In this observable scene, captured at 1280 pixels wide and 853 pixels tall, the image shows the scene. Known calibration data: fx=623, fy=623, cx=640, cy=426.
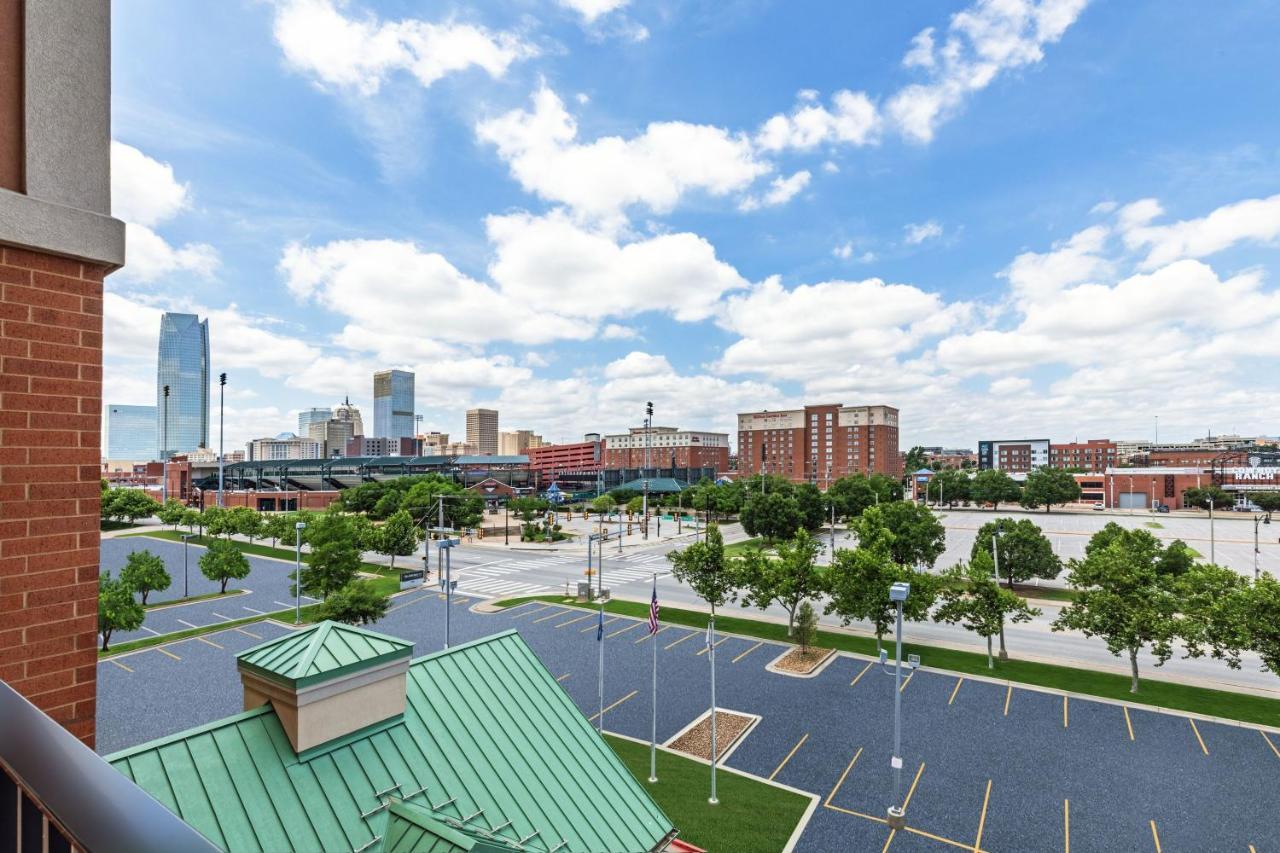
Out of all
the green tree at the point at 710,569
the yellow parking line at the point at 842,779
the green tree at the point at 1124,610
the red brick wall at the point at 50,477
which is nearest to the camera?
the red brick wall at the point at 50,477

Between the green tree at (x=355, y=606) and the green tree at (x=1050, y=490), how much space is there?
4229 inches

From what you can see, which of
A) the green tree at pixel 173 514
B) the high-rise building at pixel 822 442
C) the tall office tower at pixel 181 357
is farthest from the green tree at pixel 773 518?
the tall office tower at pixel 181 357

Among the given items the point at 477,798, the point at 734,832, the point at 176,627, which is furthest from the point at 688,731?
the point at 176,627

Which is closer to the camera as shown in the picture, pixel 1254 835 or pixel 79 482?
pixel 79 482

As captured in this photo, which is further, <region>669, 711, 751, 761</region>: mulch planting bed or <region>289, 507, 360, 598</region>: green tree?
<region>289, 507, 360, 598</region>: green tree

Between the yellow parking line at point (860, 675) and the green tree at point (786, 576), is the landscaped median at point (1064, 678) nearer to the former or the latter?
the yellow parking line at point (860, 675)

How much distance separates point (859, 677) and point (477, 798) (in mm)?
22533

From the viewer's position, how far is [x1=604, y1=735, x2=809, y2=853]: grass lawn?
1598cm

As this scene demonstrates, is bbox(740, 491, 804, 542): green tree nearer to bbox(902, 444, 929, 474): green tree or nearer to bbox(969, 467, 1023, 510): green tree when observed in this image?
bbox(969, 467, 1023, 510): green tree

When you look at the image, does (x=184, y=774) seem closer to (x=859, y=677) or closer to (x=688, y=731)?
(x=688, y=731)

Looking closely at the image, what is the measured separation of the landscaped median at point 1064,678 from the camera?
2445 centimetres

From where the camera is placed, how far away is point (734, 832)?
16281mm

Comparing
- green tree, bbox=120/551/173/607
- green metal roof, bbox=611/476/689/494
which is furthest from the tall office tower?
green tree, bbox=120/551/173/607

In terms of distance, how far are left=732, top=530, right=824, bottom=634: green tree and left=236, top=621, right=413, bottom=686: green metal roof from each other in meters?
24.6
